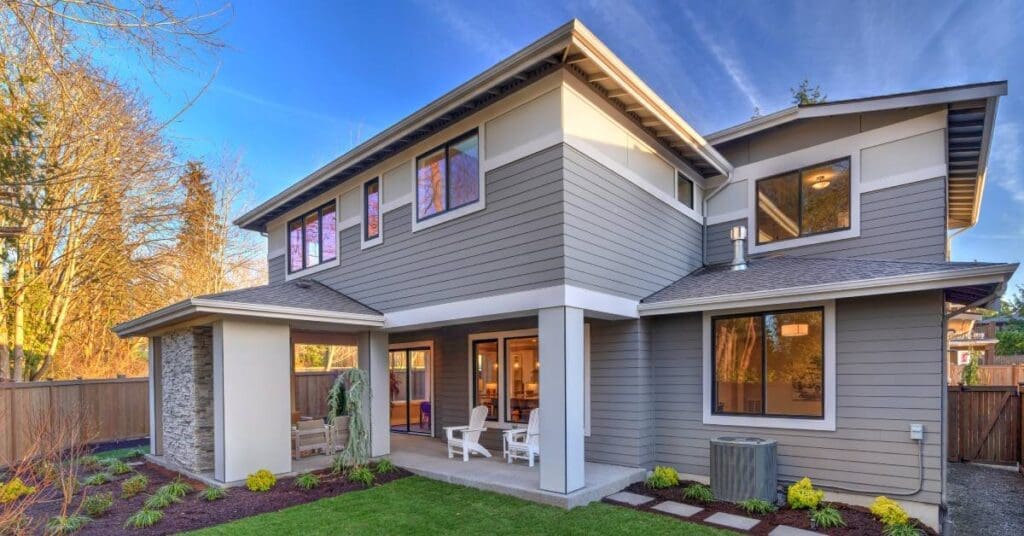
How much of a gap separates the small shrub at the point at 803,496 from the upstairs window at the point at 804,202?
13.0 ft

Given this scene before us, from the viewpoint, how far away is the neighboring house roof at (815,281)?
17.9 feet

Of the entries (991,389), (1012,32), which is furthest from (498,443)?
(1012,32)

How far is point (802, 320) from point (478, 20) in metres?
10.3

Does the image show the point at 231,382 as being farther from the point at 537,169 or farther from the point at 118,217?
the point at 118,217

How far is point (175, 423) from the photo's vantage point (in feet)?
28.7

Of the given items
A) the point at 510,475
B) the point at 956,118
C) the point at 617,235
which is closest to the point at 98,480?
the point at 510,475

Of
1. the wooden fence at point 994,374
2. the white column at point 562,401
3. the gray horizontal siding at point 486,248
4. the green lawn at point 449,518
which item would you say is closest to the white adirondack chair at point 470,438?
the green lawn at point 449,518

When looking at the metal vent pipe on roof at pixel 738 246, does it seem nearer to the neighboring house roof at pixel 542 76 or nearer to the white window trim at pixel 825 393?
the neighboring house roof at pixel 542 76

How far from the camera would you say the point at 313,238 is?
37.4 ft

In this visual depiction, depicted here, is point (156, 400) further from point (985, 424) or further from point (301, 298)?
point (985, 424)

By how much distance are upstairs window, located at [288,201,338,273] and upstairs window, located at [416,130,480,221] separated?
2.98 meters

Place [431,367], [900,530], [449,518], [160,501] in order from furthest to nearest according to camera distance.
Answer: [431,367]
[160,501]
[449,518]
[900,530]

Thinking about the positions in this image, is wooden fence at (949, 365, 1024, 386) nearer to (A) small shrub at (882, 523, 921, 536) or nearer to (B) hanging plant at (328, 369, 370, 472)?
(A) small shrub at (882, 523, 921, 536)

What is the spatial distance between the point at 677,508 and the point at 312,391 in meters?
12.0
